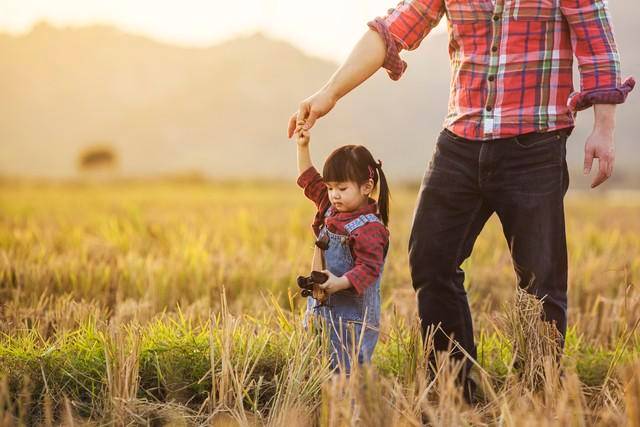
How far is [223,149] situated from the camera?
117625 mm

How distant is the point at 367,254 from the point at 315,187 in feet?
1.25

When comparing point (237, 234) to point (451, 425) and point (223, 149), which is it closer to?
point (451, 425)

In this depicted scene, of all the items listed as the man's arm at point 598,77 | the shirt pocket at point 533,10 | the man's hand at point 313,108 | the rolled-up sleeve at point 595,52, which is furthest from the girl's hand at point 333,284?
the shirt pocket at point 533,10

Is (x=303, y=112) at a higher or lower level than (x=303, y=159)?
higher

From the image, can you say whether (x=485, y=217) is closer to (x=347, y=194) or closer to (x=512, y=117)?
(x=512, y=117)

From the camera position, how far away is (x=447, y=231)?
8.78 ft

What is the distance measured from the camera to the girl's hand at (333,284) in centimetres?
230

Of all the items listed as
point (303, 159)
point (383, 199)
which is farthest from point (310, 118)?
point (383, 199)

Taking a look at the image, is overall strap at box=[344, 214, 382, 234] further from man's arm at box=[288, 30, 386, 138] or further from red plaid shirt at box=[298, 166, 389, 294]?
man's arm at box=[288, 30, 386, 138]

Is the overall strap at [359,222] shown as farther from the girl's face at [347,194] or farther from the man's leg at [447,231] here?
the man's leg at [447,231]

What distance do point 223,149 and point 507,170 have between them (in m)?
117

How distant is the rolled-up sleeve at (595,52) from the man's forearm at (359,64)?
68cm

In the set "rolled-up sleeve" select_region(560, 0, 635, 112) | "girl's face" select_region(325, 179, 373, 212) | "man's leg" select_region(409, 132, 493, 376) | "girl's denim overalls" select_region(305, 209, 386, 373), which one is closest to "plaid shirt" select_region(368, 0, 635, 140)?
"rolled-up sleeve" select_region(560, 0, 635, 112)

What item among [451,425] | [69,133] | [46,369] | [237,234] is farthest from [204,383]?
[69,133]
